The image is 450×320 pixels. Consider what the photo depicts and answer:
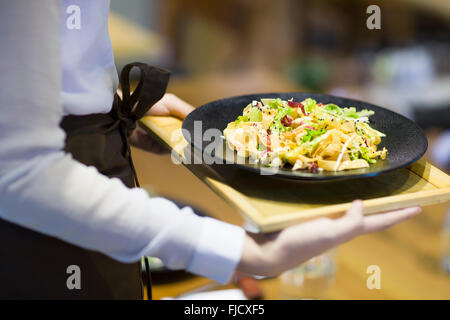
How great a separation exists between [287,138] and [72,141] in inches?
12.5

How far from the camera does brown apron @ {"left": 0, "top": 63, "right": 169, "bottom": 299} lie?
2.17ft

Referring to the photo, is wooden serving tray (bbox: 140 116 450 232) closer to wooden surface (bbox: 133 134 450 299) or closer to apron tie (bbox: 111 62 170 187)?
apron tie (bbox: 111 62 170 187)

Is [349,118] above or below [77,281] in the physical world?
above

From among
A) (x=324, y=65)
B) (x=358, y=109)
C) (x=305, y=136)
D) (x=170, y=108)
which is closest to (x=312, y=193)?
(x=305, y=136)

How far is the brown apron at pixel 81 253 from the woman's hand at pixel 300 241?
0.24m

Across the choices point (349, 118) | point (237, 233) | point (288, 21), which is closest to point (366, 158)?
point (349, 118)

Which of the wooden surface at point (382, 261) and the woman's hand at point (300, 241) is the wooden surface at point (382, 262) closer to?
the wooden surface at point (382, 261)

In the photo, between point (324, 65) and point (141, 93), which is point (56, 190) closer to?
point (141, 93)

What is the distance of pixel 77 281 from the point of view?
69 cm

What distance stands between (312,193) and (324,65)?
264 centimetres

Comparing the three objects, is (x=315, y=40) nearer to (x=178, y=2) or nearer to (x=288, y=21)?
(x=288, y=21)

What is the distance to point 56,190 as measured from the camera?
54cm

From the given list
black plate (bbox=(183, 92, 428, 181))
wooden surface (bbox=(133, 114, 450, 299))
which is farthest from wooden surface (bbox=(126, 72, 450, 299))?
black plate (bbox=(183, 92, 428, 181))

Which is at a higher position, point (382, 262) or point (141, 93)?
point (141, 93)
